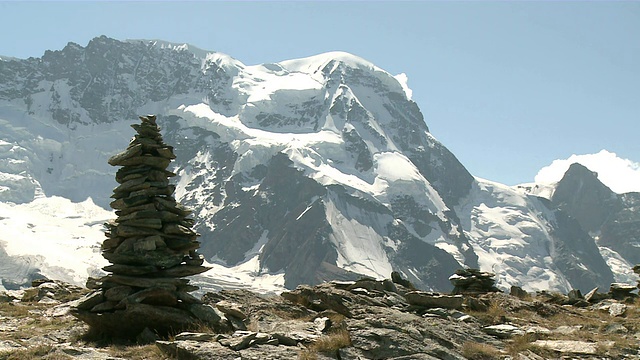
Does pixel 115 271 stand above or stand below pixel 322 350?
above

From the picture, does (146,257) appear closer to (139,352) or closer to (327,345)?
(139,352)

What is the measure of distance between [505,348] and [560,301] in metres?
17.1

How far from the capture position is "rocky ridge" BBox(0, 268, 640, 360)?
18.6 m

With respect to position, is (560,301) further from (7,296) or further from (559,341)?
(7,296)

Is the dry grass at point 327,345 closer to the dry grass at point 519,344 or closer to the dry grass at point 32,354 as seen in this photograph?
the dry grass at point 519,344

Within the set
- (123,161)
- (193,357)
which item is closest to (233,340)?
(193,357)

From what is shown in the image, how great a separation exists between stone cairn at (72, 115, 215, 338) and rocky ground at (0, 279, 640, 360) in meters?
1.11

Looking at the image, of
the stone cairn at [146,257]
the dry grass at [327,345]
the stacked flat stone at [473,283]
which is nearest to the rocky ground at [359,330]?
the dry grass at [327,345]

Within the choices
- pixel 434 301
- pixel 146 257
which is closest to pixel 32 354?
pixel 146 257

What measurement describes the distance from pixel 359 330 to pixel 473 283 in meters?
19.3

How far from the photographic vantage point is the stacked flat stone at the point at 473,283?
37.0 meters

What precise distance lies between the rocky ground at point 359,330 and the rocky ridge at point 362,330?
1.4 inches

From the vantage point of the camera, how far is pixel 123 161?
88.2 feet

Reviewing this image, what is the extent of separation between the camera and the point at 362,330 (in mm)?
19969
